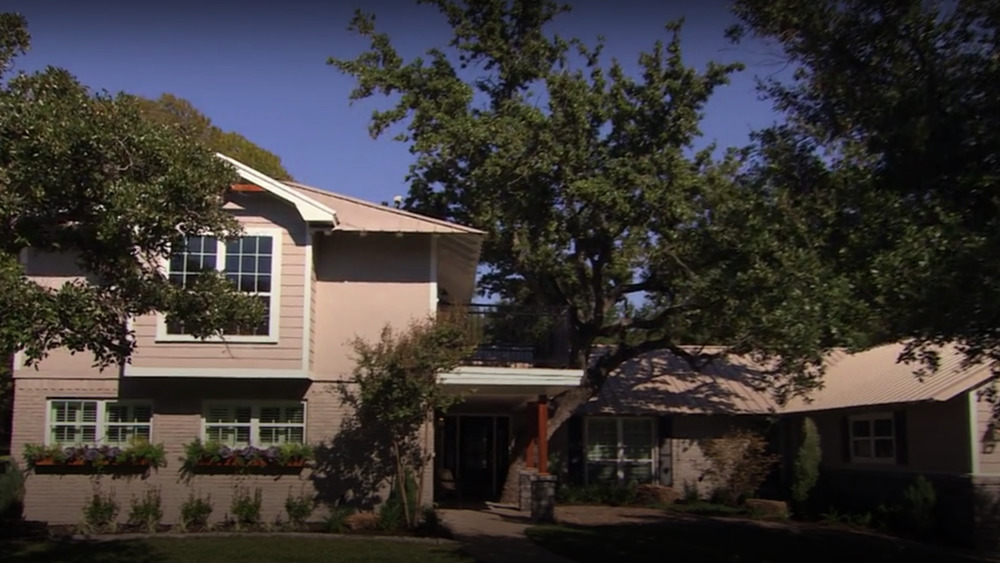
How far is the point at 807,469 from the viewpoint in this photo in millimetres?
22531

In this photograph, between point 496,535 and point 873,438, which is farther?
point 873,438

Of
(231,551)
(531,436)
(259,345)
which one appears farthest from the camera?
(531,436)

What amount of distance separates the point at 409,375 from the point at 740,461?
1120cm

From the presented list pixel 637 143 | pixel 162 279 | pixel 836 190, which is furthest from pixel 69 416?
pixel 836 190

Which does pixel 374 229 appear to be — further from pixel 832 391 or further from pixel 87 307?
pixel 832 391

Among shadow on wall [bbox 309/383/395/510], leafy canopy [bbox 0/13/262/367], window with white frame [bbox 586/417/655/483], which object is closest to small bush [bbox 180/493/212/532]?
shadow on wall [bbox 309/383/395/510]

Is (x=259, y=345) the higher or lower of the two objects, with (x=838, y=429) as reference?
higher

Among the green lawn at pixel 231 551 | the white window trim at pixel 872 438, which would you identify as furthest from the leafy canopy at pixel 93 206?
the white window trim at pixel 872 438

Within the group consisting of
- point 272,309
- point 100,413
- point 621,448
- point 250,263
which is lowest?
point 621,448

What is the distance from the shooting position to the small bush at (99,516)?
16.8 metres

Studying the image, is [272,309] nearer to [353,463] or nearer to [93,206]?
[353,463]

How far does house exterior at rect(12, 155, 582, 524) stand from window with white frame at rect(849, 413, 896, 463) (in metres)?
8.04

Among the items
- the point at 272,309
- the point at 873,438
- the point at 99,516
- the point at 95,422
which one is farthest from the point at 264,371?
the point at 873,438

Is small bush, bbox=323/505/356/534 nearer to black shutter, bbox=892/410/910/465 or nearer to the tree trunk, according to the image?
the tree trunk
